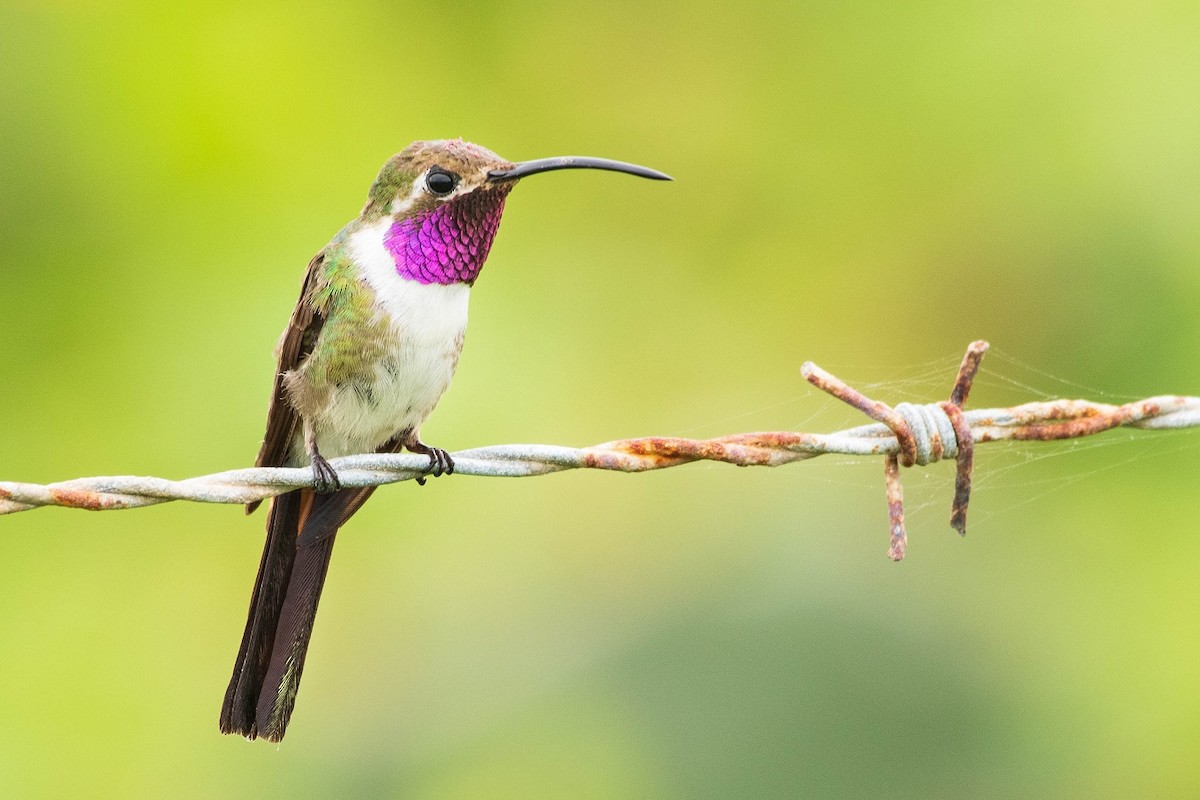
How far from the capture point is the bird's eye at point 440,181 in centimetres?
397

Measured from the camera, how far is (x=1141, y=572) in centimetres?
648

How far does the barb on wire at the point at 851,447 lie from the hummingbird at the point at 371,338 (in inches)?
26.3

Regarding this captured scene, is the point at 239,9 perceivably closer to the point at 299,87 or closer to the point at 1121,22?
the point at 299,87

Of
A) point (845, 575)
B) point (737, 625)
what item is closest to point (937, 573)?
point (845, 575)

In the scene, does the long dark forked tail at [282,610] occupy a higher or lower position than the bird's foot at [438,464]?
lower

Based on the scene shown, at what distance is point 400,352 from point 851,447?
1.32 metres

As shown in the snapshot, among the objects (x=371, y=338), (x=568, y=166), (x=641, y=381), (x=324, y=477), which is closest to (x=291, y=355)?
(x=371, y=338)

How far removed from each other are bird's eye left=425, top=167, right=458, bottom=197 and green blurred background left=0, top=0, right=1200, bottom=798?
2.45 meters

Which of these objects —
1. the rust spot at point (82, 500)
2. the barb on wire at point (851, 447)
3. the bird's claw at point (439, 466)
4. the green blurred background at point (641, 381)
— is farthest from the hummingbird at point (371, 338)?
the green blurred background at point (641, 381)

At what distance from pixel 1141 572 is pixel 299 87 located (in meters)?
4.65

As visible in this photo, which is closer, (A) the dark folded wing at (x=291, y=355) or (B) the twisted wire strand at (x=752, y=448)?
(B) the twisted wire strand at (x=752, y=448)

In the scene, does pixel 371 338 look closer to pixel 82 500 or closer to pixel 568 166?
pixel 568 166

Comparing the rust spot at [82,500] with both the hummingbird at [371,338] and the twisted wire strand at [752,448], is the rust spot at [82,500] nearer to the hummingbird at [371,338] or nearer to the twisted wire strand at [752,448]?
the twisted wire strand at [752,448]

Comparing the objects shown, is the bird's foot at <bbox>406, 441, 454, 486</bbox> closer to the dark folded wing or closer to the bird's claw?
the bird's claw
